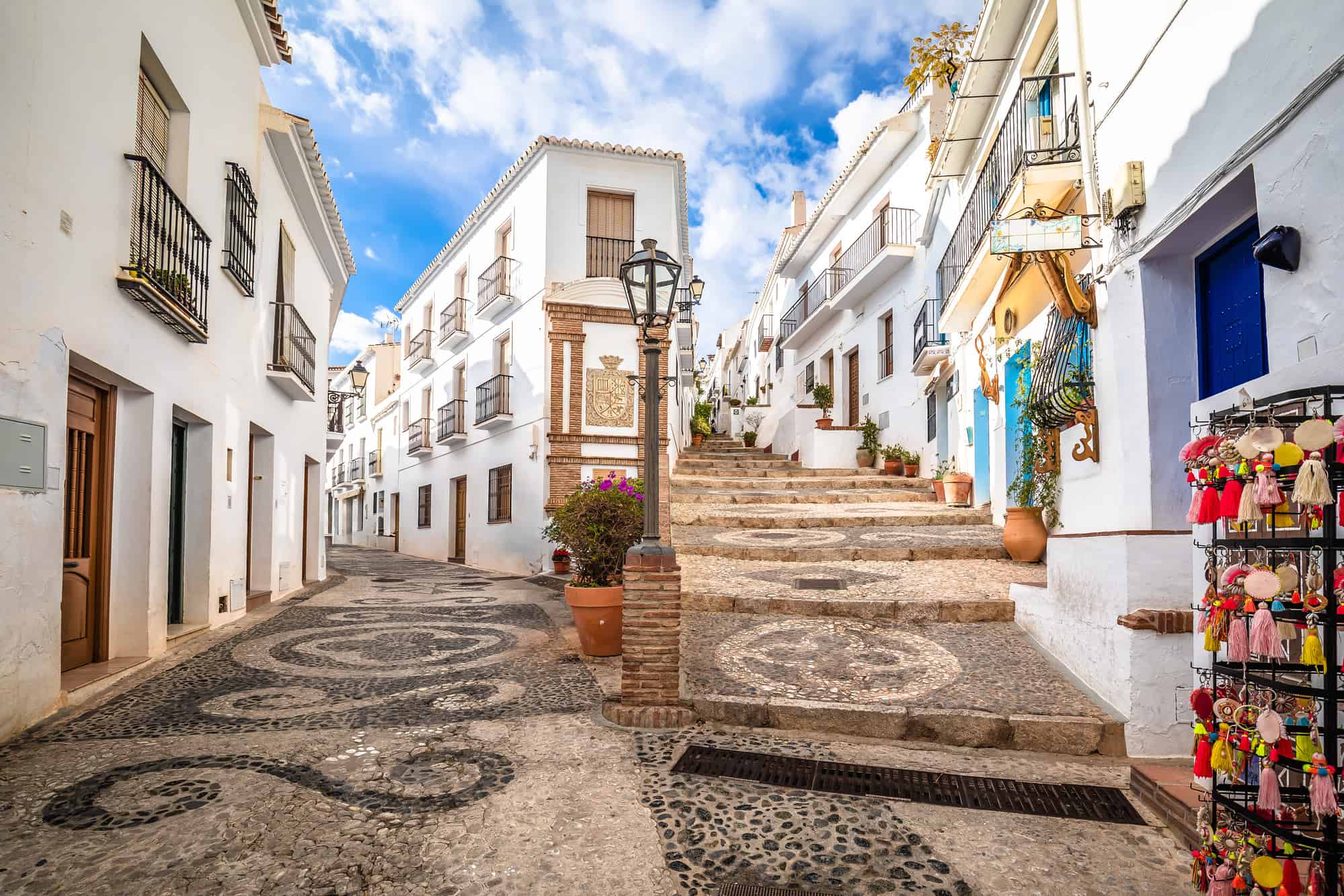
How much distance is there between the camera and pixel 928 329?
13.4 m

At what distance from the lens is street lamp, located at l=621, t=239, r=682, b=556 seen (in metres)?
5.04

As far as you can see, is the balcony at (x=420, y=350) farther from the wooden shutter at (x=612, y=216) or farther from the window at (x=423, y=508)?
the wooden shutter at (x=612, y=216)

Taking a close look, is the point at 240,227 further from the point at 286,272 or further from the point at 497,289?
the point at 497,289

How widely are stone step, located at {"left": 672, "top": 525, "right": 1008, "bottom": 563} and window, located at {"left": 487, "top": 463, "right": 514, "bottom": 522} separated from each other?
6906 mm

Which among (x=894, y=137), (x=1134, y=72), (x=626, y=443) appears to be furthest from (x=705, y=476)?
(x=1134, y=72)

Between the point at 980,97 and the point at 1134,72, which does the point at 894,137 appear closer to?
the point at 980,97

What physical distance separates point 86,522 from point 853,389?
1583cm

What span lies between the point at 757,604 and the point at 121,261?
5.46m

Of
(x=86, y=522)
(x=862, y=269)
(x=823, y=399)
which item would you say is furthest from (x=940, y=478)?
(x=86, y=522)

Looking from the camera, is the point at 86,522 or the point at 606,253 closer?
the point at 86,522

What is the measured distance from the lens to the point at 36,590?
4.28m

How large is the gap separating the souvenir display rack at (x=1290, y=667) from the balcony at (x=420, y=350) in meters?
21.1

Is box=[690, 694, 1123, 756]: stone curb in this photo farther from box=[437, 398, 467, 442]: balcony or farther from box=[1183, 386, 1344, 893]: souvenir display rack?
box=[437, 398, 467, 442]: balcony

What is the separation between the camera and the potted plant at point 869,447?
1641 centimetres
